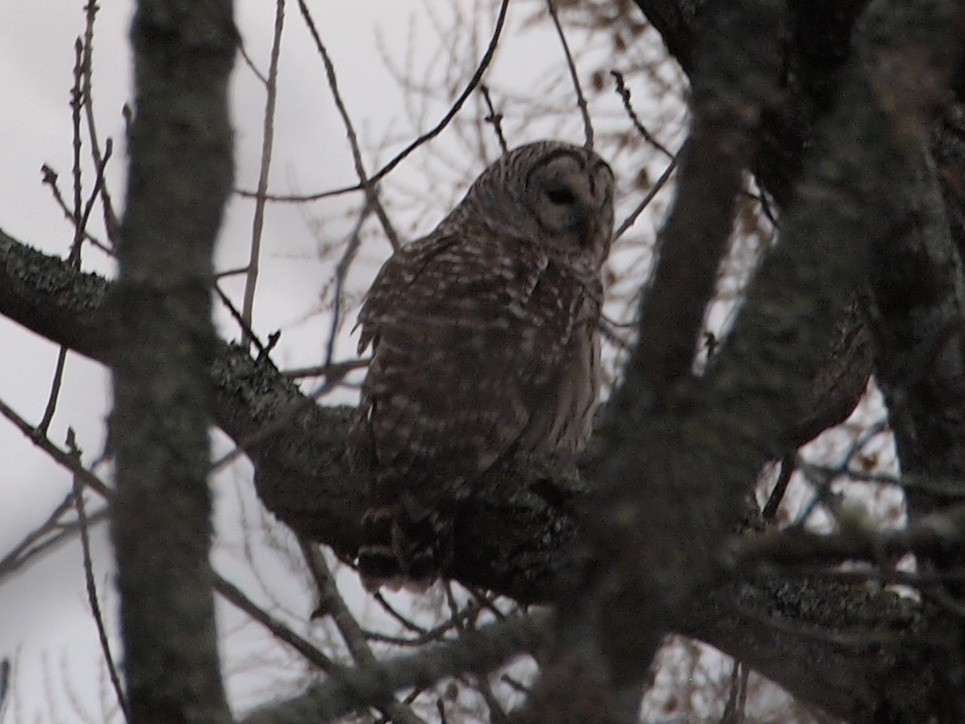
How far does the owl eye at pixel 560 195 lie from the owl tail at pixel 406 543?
189 centimetres

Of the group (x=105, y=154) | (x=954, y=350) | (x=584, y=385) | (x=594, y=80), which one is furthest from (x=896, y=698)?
(x=594, y=80)

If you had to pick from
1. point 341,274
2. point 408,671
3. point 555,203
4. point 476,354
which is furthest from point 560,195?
point 408,671

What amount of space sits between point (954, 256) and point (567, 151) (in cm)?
262

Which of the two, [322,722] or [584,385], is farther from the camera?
[584,385]

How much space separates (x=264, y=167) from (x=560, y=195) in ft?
5.11

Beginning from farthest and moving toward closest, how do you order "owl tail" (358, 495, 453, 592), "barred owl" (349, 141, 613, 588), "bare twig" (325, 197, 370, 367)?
"barred owl" (349, 141, 613, 588), "owl tail" (358, 495, 453, 592), "bare twig" (325, 197, 370, 367)

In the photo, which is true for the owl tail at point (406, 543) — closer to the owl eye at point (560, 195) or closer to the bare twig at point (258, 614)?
the bare twig at point (258, 614)

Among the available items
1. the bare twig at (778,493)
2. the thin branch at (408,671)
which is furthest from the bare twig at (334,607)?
the thin branch at (408,671)

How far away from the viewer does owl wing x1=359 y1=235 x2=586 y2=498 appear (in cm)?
432

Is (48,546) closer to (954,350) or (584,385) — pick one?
(954,350)

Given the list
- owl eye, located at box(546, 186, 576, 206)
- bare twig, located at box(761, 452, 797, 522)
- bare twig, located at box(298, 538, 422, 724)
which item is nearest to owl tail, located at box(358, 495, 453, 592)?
bare twig, located at box(298, 538, 422, 724)

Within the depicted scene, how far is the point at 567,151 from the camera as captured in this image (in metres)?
5.75

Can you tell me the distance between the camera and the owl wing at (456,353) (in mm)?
4320

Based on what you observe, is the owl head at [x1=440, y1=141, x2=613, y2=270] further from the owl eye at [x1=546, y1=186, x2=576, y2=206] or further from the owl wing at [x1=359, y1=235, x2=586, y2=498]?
the owl wing at [x1=359, y1=235, x2=586, y2=498]
